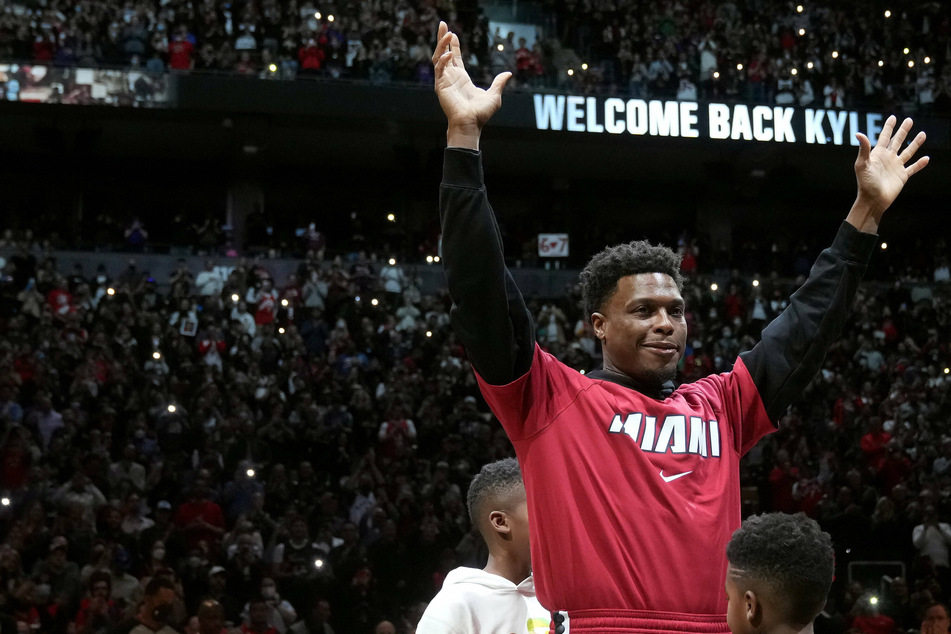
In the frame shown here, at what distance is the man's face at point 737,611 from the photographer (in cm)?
228

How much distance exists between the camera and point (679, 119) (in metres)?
18.5

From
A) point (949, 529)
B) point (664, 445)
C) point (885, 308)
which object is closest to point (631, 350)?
point (664, 445)

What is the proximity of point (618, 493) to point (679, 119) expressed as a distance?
55.1 feet

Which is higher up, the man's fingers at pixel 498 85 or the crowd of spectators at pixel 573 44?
the crowd of spectators at pixel 573 44

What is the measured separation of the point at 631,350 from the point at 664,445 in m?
0.23

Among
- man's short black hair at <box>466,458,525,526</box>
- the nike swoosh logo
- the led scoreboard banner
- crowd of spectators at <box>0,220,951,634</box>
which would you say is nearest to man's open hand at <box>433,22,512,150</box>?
the nike swoosh logo

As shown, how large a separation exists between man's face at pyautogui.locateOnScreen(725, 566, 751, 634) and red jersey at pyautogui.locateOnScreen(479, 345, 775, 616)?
6 centimetres

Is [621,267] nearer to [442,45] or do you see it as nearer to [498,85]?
[498,85]

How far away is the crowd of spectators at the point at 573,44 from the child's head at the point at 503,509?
1513 centimetres

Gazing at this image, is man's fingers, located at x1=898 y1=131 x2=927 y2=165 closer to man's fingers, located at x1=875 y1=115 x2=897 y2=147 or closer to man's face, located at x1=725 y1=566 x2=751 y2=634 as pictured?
man's fingers, located at x1=875 y1=115 x2=897 y2=147

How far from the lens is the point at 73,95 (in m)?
17.2

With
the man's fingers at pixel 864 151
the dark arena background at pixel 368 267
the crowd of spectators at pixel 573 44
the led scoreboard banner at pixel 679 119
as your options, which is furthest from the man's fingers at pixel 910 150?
the led scoreboard banner at pixel 679 119

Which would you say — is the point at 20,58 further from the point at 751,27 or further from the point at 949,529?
the point at 949,529

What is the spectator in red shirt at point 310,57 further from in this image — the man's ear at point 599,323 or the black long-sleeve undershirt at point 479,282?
the black long-sleeve undershirt at point 479,282
